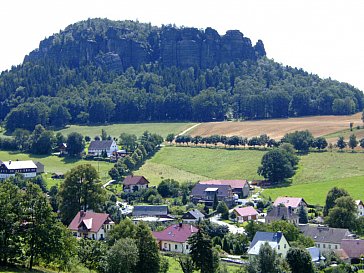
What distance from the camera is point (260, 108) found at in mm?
149125

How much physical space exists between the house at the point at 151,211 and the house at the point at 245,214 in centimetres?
777

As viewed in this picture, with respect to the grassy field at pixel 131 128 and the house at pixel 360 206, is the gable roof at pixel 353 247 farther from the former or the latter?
the grassy field at pixel 131 128

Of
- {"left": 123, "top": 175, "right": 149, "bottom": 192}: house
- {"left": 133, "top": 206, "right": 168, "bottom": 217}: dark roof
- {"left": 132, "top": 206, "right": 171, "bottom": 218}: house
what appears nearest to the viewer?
{"left": 132, "top": 206, "right": 171, "bottom": 218}: house

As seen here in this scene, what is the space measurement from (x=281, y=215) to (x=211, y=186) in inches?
706

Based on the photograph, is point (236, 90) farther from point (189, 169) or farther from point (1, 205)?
point (1, 205)

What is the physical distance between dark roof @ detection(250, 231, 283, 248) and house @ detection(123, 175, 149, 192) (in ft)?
111

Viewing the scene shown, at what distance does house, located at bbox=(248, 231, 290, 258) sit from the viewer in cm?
5118

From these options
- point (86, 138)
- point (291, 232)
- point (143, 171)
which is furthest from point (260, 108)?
point (291, 232)

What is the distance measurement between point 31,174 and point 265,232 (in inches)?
1947

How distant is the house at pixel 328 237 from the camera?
5637cm

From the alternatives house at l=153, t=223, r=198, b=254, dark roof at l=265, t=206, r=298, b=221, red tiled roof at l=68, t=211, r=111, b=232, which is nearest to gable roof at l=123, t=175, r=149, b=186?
dark roof at l=265, t=206, r=298, b=221

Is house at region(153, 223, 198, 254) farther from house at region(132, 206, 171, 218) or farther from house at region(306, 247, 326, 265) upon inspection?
house at region(132, 206, 171, 218)

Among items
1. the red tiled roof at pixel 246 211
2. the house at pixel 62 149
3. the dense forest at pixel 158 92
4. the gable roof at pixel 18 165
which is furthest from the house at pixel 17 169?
the dense forest at pixel 158 92

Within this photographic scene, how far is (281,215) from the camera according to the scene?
67312 millimetres
